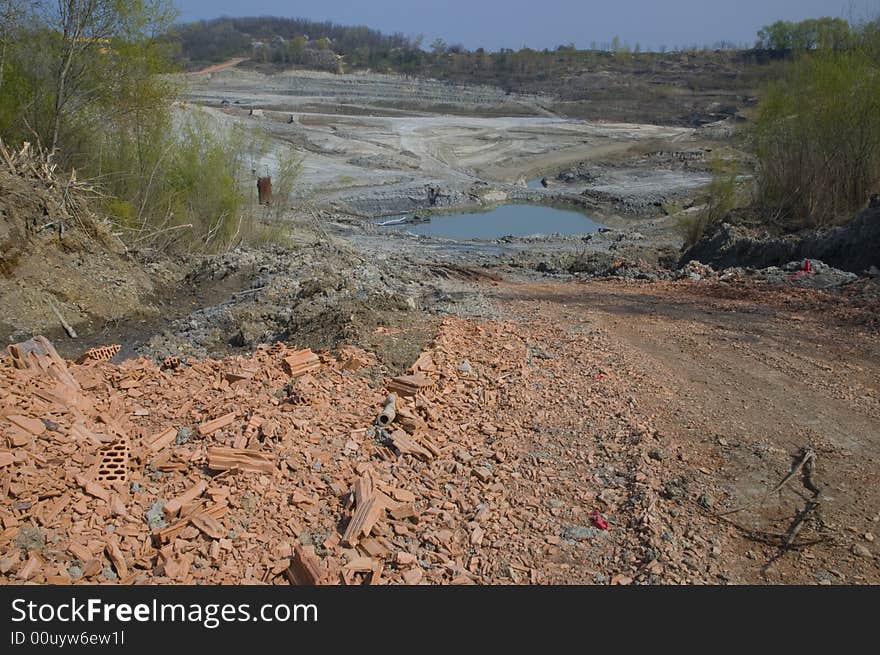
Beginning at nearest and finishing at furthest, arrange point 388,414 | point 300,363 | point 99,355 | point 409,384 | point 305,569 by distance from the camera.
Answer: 1. point 305,569
2. point 388,414
3. point 409,384
4. point 300,363
5. point 99,355

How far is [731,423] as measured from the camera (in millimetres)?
6512

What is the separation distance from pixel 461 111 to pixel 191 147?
47.3 metres

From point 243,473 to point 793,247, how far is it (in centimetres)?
1421

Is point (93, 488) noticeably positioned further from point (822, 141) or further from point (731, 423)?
point (822, 141)

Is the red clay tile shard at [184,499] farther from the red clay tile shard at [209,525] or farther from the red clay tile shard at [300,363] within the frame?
the red clay tile shard at [300,363]

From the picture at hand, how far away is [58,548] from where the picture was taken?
14.0 ft

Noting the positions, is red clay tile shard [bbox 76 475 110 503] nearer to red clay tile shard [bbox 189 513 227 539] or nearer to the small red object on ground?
red clay tile shard [bbox 189 513 227 539]

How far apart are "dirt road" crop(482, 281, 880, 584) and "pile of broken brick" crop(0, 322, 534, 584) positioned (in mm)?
906

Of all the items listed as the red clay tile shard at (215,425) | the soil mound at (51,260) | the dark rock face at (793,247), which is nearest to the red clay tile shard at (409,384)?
the red clay tile shard at (215,425)

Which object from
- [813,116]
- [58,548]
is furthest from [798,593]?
[813,116]

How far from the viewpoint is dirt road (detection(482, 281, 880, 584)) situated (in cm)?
471

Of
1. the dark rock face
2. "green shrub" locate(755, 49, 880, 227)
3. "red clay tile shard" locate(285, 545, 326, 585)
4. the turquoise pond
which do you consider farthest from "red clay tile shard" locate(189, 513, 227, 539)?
the turquoise pond

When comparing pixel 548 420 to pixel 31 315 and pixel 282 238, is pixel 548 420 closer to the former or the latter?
pixel 31 315

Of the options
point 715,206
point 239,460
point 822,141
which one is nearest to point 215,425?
point 239,460
